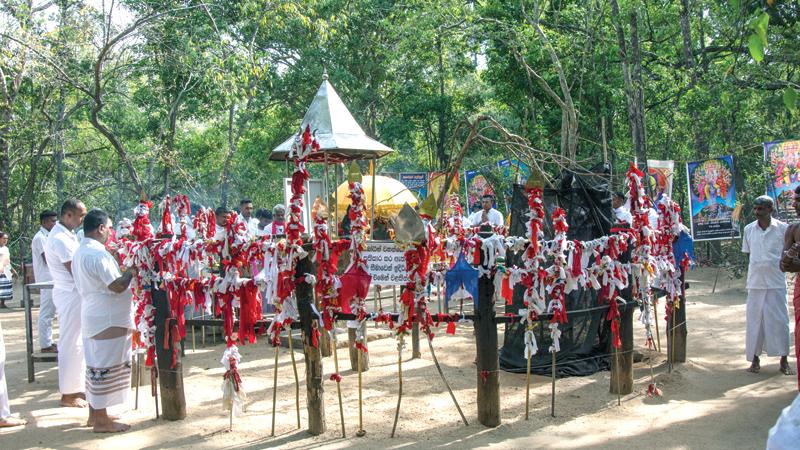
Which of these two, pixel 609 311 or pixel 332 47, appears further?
pixel 332 47

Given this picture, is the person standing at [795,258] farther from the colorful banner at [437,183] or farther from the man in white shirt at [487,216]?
the man in white shirt at [487,216]

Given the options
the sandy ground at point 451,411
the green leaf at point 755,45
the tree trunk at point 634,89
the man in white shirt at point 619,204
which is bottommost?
the sandy ground at point 451,411

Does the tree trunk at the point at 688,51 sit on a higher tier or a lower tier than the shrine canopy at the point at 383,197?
higher

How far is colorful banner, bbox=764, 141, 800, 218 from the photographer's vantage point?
1393cm

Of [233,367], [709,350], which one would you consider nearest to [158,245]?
[233,367]

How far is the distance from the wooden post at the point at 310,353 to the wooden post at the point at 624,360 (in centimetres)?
280

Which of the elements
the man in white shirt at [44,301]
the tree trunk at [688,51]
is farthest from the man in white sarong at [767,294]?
the tree trunk at [688,51]

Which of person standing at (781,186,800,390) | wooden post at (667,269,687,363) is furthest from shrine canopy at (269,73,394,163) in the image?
person standing at (781,186,800,390)

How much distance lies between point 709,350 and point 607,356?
1.85m

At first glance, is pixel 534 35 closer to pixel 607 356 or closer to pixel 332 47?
pixel 332 47

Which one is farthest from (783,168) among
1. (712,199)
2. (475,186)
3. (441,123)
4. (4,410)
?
(4,410)

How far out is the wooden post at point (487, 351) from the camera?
548 cm

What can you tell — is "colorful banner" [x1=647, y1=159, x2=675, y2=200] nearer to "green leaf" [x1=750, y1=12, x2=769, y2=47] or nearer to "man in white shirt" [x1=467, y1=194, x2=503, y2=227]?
"man in white shirt" [x1=467, y1=194, x2=503, y2=227]

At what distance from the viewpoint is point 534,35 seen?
1644cm
